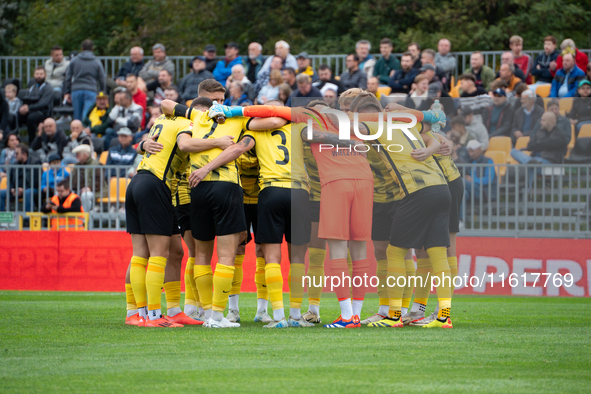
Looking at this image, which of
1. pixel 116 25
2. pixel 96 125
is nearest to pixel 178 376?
pixel 96 125

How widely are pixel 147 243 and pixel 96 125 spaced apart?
10879 mm

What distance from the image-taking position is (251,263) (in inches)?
541

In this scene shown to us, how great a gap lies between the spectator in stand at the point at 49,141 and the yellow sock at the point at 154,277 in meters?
10.3

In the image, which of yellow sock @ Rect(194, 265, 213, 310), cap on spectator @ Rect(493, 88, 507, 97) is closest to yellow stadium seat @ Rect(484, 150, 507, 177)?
cap on spectator @ Rect(493, 88, 507, 97)

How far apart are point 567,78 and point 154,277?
446 inches

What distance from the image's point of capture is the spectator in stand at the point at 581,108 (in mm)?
14016

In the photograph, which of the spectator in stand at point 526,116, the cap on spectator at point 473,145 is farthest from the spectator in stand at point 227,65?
the spectator in stand at point 526,116

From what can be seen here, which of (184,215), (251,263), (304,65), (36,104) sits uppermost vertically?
(304,65)

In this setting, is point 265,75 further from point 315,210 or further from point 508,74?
point 315,210

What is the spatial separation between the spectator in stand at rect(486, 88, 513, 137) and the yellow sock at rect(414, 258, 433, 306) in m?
6.60

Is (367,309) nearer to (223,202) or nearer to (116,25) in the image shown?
(223,202)

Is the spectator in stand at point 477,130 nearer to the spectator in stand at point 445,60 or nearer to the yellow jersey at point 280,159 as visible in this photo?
the spectator in stand at point 445,60

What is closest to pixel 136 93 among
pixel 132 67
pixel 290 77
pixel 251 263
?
pixel 132 67

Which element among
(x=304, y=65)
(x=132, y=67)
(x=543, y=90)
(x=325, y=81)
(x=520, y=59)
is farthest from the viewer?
(x=132, y=67)
